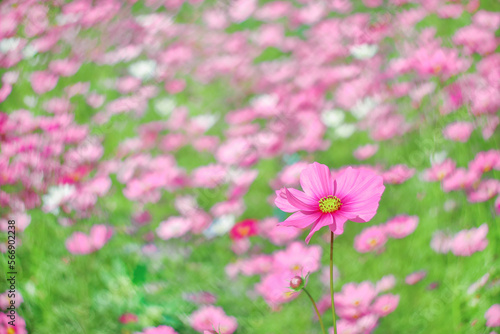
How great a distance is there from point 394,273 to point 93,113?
1053mm

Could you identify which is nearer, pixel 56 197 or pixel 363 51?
pixel 56 197

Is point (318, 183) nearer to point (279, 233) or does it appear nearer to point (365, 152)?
point (279, 233)

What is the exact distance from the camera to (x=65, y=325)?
879 millimetres

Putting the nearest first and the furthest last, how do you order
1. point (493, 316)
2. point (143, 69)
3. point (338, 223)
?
point (338, 223) → point (493, 316) → point (143, 69)

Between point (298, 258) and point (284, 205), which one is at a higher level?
point (298, 258)

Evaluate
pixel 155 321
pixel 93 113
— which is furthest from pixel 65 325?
pixel 93 113

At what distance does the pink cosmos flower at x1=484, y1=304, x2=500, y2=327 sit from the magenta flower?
403mm

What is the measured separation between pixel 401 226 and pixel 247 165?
16.6 inches

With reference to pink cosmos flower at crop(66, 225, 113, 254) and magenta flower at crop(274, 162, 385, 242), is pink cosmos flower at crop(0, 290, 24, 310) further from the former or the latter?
magenta flower at crop(274, 162, 385, 242)

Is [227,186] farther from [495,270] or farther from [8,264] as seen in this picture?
[495,270]

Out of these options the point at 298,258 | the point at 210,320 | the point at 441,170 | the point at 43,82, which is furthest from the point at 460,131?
the point at 43,82

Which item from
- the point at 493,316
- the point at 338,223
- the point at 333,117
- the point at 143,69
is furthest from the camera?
the point at 143,69

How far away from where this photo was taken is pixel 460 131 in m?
1.02

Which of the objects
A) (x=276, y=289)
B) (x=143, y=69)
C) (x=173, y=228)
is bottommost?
(x=276, y=289)
